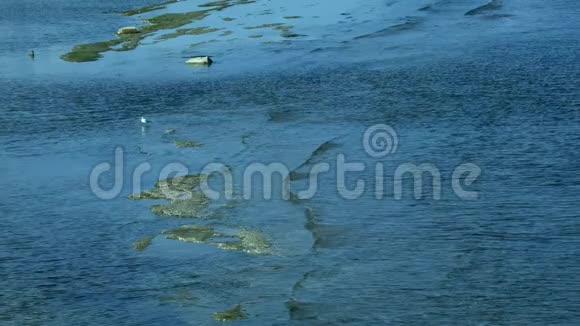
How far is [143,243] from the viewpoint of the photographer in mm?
19562

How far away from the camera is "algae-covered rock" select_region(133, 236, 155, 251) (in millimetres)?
19312

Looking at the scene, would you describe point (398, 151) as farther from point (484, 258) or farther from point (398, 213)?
point (484, 258)

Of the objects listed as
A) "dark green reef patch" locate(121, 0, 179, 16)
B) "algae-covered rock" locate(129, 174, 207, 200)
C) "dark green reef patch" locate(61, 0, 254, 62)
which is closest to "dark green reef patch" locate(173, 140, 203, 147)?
"algae-covered rock" locate(129, 174, 207, 200)

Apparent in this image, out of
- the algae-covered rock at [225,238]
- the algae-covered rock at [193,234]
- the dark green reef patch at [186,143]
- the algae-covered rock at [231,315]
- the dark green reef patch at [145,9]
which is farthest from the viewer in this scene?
the dark green reef patch at [145,9]

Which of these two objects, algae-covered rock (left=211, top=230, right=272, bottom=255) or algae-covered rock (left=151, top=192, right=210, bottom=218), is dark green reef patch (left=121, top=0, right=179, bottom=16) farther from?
algae-covered rock (left=211, top=230, right=272, bottom=255)

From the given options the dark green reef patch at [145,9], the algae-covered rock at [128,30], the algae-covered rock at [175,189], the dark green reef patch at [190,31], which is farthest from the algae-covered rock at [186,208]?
the dark green reef patch at [145,9]

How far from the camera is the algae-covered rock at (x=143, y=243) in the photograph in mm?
19312

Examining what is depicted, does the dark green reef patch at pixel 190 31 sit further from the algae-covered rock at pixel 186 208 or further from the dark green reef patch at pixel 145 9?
the algae-covered rock at pixel 186 208

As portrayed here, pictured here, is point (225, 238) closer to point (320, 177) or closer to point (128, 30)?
point (320, 177)

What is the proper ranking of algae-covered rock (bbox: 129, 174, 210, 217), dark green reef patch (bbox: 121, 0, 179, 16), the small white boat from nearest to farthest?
1. algae-covered rock (bbox: 129, 174, 210, 217)
2. the small white boat
3. dark green reef patch (bbox: 121, 0, 179, 16)

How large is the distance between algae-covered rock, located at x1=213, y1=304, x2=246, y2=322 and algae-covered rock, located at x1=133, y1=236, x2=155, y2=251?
3674 mm

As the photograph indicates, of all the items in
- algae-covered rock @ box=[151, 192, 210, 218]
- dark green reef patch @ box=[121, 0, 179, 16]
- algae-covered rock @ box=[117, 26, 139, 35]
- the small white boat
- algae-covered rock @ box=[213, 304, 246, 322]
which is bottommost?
algae-covered rock @ box=[213, 304, 246, 322]

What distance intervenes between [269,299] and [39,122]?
663 inches

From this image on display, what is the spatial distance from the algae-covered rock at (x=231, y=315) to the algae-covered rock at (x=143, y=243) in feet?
12.1
